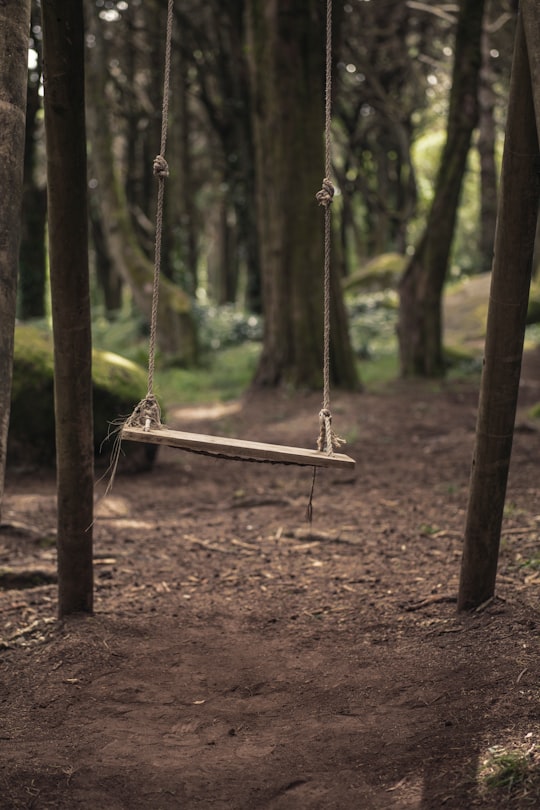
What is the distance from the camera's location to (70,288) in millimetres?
4215

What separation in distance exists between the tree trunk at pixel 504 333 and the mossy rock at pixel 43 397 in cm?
375

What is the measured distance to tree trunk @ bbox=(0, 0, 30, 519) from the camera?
3262 millimetres

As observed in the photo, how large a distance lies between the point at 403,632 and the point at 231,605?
107 cm

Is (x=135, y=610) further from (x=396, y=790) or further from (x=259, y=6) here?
(x=259, y=6)

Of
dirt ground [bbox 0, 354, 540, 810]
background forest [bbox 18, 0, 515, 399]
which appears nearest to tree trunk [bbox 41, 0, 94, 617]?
dirt ground [bbox 0, 354, 540, 810]

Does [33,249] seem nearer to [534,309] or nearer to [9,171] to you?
[534,309]

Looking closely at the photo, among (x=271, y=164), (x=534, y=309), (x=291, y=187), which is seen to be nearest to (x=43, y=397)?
(x=291, y=187)

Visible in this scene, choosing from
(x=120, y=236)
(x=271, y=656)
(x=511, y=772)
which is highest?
(x=120, y=236)

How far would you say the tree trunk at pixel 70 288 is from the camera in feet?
13.2

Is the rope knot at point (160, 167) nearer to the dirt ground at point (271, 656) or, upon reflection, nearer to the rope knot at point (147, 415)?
the rope knot at point (147, 415)

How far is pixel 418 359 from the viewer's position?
41.0 ft

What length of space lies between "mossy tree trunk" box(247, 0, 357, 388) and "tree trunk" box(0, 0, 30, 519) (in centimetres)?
788

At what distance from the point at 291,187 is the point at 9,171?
8.07 m

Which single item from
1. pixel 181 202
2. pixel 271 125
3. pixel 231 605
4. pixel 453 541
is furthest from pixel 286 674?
pixel 181 202
